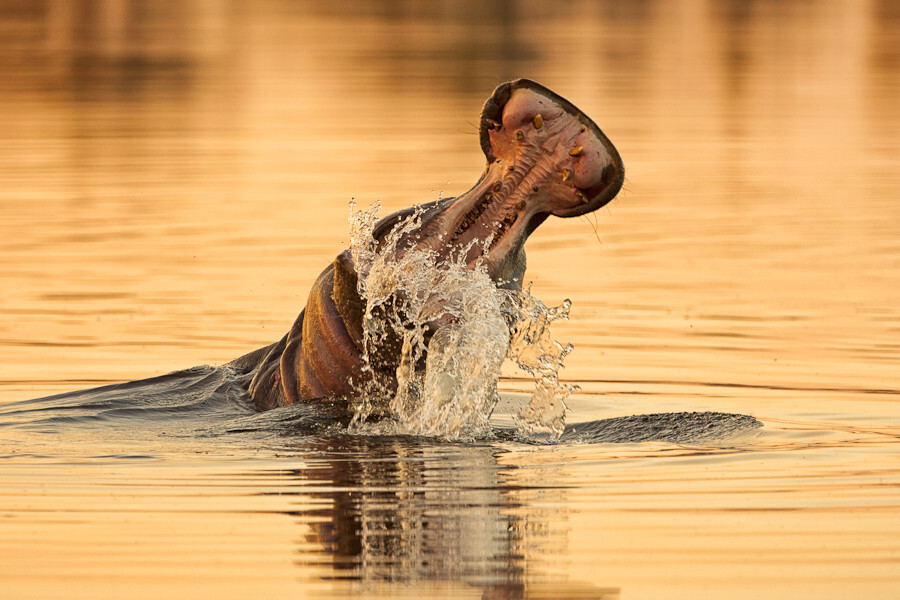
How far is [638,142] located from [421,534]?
1672 centimetres

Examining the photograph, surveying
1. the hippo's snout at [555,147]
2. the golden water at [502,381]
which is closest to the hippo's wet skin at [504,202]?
the hippo's snout at [555,147]

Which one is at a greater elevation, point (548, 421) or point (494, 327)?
point (494, 327)

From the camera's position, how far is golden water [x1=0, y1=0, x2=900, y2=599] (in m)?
5.70

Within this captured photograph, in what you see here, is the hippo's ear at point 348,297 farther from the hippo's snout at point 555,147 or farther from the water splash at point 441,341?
the hippo's snout at point 555,147

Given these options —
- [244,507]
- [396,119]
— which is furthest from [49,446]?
[396,119]

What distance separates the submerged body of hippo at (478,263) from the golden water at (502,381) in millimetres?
316

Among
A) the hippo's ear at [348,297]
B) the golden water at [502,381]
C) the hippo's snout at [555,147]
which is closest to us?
the golden water at [502,381]

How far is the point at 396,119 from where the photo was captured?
26.6 metres

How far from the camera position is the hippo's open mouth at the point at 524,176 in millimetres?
6695

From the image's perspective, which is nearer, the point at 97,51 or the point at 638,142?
the point at 638,142

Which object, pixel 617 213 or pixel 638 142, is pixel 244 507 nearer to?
pixel 617 213

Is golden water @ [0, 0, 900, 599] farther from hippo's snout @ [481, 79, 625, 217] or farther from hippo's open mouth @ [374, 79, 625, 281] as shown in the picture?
hippo's snout @ [481, 79, 625, 217]

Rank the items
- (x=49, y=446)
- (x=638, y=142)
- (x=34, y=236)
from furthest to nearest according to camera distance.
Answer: (x=638, y=142) → (x=34, y=236) → (x=49, y=446)

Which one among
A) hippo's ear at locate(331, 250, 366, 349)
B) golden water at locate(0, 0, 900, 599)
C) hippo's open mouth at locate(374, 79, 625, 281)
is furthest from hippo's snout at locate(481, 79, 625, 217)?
golden water at locate(0, 0, 900, 599)
